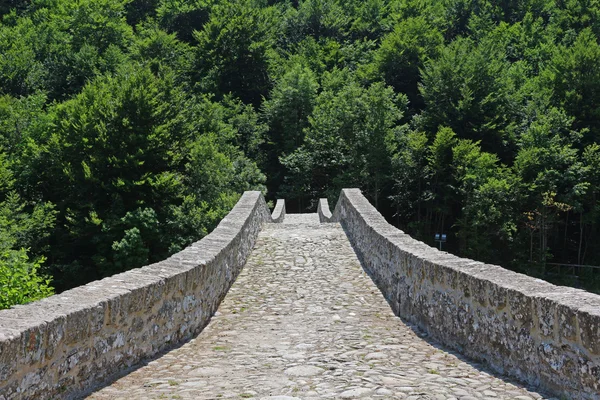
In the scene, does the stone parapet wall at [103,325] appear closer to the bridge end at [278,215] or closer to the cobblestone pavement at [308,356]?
the cobblestone pavement at [308,356]

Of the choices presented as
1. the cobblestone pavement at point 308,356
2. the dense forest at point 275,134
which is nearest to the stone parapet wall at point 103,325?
the cobblestone pavement at point 308,356

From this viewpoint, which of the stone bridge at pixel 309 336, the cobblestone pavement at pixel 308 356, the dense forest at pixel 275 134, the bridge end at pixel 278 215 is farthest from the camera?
the dense forest at pixel 275 134

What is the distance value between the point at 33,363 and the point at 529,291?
3.38 meters

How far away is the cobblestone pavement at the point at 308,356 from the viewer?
15.5 ft

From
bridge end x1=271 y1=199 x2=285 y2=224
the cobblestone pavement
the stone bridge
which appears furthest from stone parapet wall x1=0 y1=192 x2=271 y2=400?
bridge end x1=271 y1=199 x2=285 y2=224

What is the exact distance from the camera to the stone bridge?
4109 mm

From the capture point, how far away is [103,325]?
193 inches

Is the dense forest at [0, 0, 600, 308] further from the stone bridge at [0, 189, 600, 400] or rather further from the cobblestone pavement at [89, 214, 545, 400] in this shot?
the stone bridge at [0, 189, 600, 400]

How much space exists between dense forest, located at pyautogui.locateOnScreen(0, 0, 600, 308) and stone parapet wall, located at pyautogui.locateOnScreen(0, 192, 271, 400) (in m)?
8.42

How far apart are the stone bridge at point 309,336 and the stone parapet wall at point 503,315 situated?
0.01 meters

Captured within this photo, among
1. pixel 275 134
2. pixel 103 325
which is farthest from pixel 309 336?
pixel 275 134

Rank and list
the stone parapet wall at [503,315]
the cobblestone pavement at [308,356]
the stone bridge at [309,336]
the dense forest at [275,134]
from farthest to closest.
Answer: the dense forest at [275,134]
the cobblestone pavement at [308,356]
the stone bridge at [309,336]
the stone parapet wall at [503,315]

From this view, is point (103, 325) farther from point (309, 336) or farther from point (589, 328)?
point (589, 328)

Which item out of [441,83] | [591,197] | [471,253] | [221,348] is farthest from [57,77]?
[221,348]
